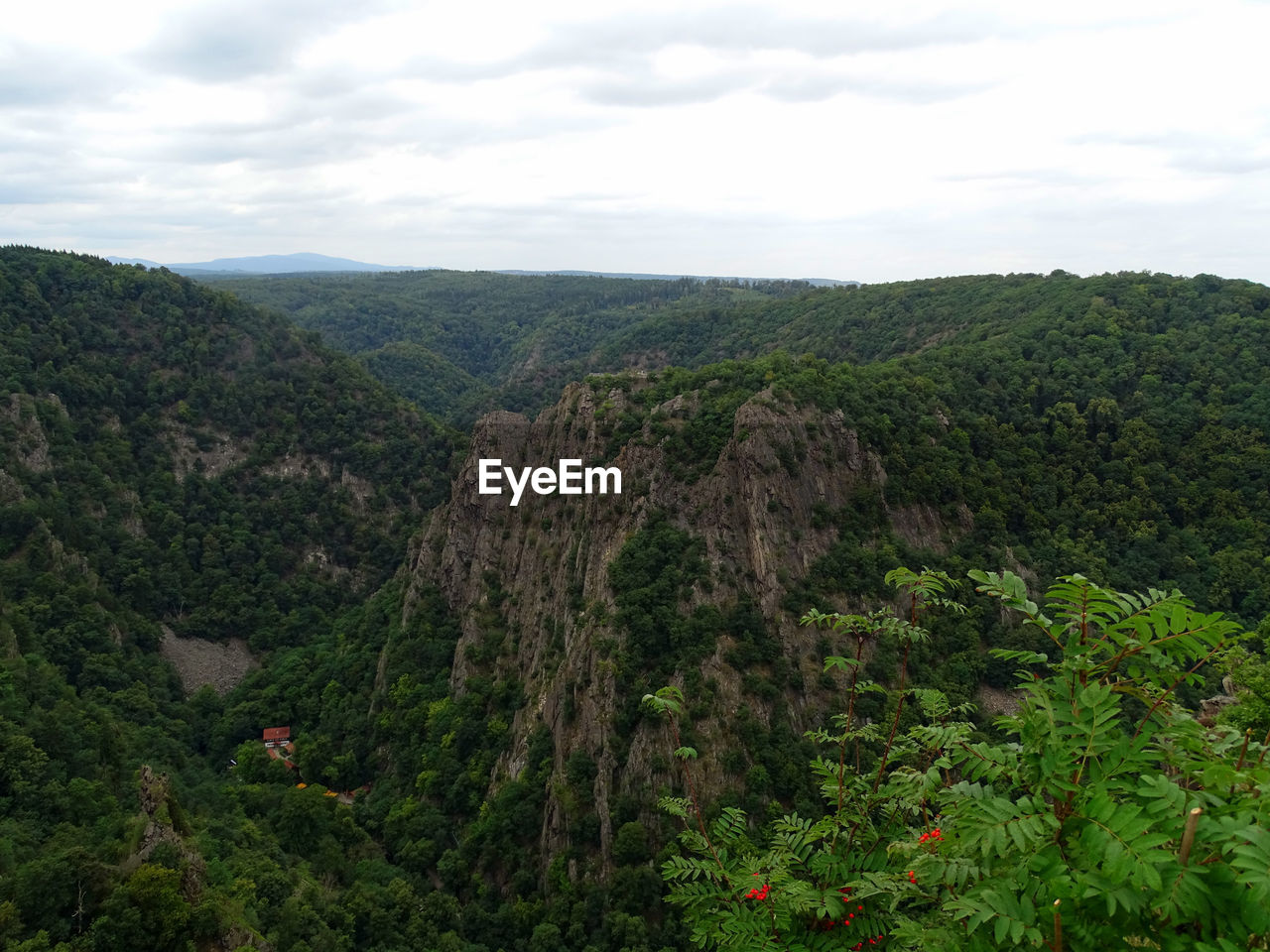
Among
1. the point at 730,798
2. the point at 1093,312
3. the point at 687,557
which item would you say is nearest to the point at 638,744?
the point at 730,798

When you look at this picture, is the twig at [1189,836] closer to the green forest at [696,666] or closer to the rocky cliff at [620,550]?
the green forest at [696,666]

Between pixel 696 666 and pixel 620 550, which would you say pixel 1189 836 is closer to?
pixel 696 666

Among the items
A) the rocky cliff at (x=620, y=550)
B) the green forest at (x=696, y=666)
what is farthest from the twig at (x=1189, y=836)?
the rocky cliff at (x=620, y=550)

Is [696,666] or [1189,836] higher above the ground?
[1189,836]

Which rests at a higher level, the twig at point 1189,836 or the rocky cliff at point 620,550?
the twig at point 1189,836

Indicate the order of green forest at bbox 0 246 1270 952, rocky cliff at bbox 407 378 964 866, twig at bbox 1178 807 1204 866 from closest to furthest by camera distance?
twig at bbox 1178 807 1204 866 < green forest at bbox 0 246 1270 952 < rocky cliff at bbox 407 378 964 866

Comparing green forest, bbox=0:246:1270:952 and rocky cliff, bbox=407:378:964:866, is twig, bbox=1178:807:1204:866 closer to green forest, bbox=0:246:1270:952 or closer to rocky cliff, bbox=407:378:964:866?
green forest, bbox=0:246:1270:952

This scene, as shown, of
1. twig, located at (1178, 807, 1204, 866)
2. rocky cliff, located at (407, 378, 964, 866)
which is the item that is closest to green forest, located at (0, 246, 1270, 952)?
twig, located at (1178, 807, 1204, 866)

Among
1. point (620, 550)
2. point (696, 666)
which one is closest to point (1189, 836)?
point (696, 666)

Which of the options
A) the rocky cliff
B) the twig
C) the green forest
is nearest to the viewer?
the twig
